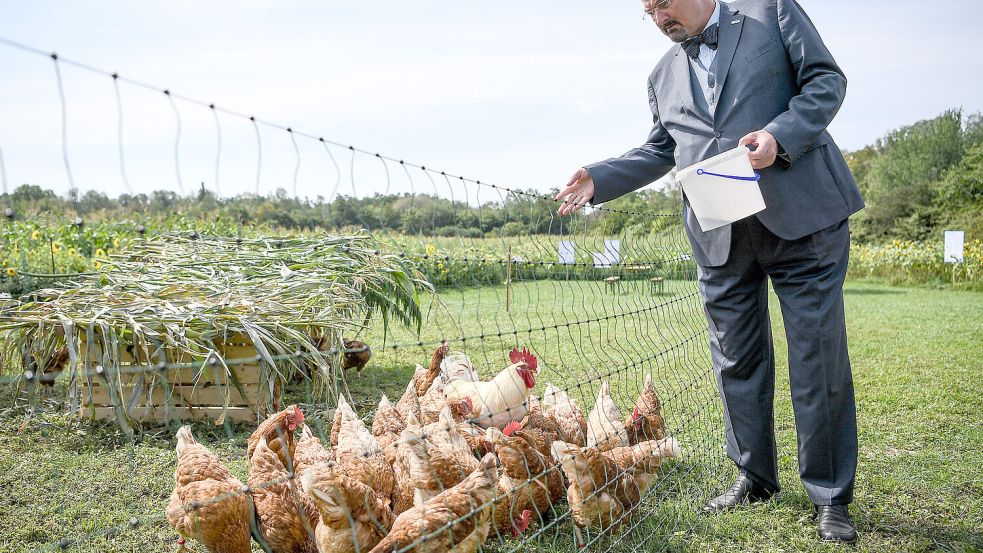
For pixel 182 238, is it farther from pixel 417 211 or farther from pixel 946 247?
pixel 946 247

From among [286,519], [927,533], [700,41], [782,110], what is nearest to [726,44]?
[700,41]

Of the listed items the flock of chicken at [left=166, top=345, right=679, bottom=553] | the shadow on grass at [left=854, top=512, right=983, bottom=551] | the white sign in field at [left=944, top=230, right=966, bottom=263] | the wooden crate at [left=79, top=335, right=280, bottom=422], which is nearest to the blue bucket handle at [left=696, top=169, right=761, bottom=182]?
the flock of chicken at [left=166, top=345, right=679, bottom=553]

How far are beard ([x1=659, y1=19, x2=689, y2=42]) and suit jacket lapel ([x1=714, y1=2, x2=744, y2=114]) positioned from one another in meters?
0.13

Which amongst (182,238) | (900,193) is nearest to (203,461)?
(182,238)

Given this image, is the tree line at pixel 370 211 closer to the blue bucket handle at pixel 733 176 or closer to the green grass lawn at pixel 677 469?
the green grass lawn at pixel 677 469

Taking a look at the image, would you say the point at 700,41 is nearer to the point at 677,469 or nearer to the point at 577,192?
the point at 577,192

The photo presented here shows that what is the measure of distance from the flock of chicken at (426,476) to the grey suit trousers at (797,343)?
425 mm

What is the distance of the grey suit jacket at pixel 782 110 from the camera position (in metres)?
2.22

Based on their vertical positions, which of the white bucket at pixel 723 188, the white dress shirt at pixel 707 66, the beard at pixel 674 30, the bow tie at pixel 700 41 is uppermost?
the beard at pixel 674 30

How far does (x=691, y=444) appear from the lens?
3.38 metres

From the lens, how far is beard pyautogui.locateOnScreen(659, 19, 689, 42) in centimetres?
246

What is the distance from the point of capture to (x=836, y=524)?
95.9 inches

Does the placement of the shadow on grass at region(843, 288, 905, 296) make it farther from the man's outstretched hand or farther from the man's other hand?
the man's other hand

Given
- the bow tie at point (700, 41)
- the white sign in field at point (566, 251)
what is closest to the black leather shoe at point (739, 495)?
the white sign in field at point (566, 251)
